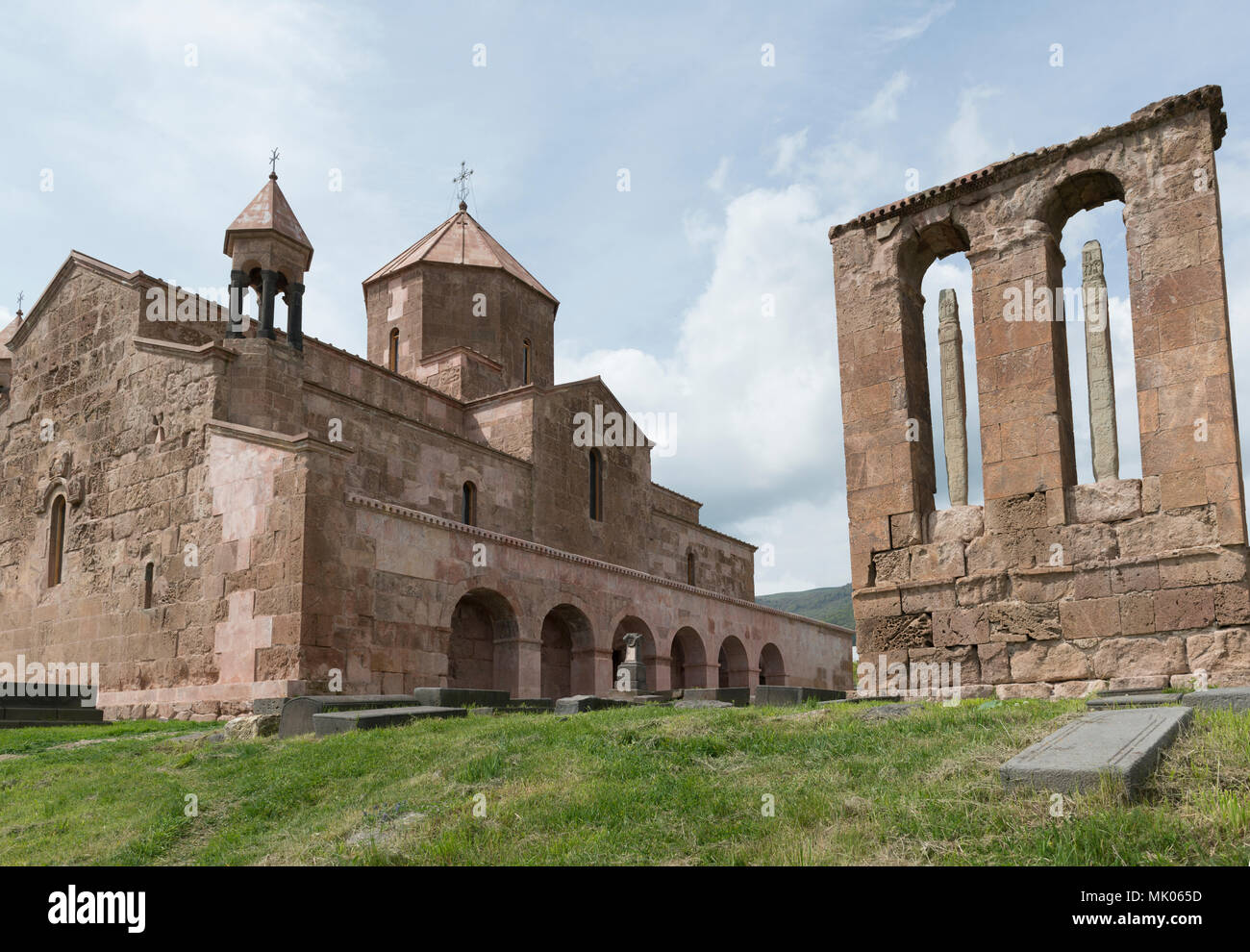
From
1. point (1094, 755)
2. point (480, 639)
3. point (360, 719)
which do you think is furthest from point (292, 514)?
point (1094, 755)

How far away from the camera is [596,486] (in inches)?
981

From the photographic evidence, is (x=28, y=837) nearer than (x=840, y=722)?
Yes

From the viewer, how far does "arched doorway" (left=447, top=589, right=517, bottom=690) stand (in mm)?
18312

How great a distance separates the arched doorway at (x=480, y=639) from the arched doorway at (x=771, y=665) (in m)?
10.7

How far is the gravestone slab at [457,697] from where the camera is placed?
→ 484 inches

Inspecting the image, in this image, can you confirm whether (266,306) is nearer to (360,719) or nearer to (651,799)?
(360,719)

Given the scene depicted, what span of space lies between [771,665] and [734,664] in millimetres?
2082

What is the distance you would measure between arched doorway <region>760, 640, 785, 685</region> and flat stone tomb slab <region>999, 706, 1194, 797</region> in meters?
21.8

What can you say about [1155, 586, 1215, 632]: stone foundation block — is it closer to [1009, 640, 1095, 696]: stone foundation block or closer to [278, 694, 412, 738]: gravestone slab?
[1009, 640, 1095, 696]: stone foundation block

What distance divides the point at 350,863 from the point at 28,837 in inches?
140

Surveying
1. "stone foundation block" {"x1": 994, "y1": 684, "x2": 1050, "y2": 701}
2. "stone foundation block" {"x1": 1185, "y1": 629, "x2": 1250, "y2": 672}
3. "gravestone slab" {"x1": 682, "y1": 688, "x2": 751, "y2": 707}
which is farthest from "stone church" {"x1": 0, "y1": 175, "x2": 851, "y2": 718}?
"stone foundation block" {"x1": 1185, "y1": 629, "x2": 1250, "y2": 672}

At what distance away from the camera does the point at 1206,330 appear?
10.2 metres
